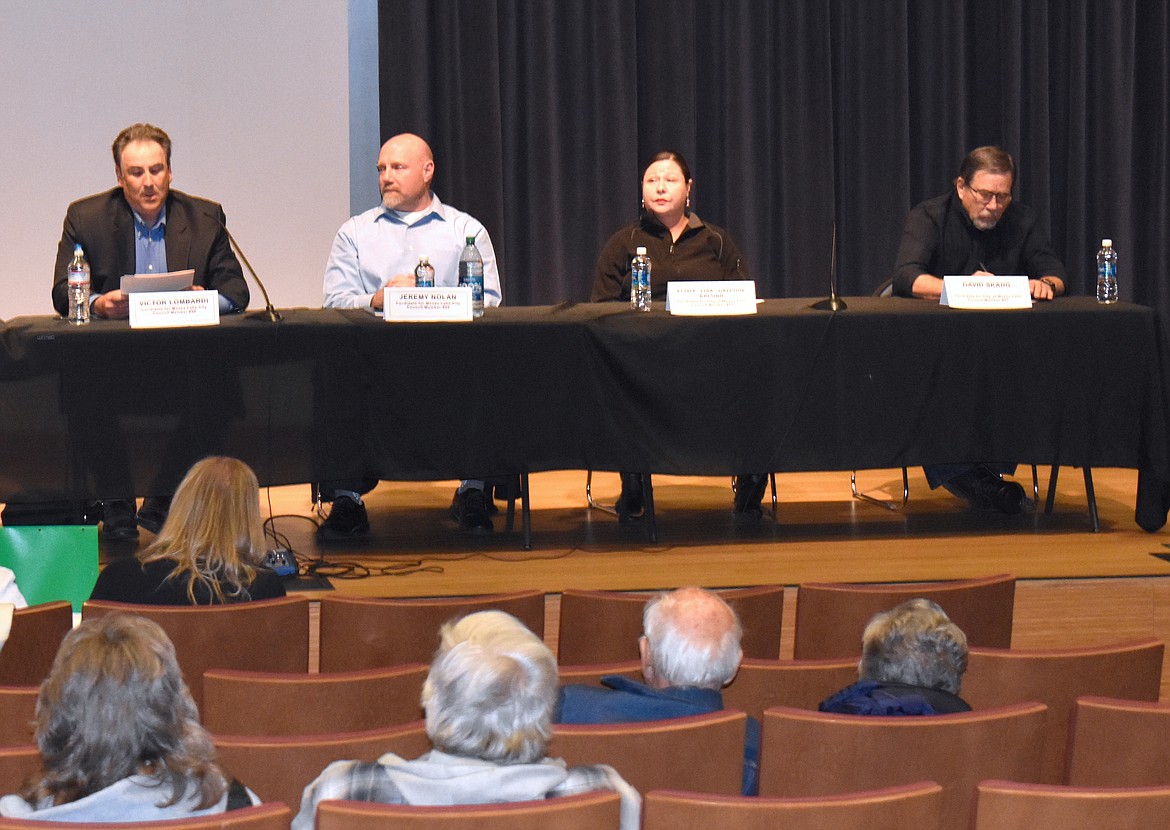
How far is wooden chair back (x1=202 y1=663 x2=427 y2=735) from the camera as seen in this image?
2189 mm

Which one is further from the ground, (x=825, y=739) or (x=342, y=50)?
(x=342, y=50)

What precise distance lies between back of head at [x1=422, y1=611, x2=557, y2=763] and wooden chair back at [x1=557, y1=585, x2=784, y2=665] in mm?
1132

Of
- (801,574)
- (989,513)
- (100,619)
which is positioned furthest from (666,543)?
(100,619)

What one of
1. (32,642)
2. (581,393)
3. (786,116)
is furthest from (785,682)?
(786,116)

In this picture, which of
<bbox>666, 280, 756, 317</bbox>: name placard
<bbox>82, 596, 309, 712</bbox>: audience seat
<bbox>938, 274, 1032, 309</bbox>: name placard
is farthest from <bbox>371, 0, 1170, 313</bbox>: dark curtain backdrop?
<bbox>82, 596, 309, 712</bbox>: audience seat

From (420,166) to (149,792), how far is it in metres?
3.75

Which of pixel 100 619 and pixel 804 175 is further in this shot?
pixel 804 175

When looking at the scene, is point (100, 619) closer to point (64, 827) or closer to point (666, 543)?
point (64, 827)

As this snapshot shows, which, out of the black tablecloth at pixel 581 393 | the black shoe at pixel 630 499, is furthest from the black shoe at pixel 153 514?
the black shoe at pixel 630 499

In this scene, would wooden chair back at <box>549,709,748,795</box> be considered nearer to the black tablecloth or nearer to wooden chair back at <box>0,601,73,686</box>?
wooden chair back at <box>0,601,73,686</box>

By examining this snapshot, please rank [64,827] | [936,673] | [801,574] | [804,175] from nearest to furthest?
[64,827]
[936,673]
[801,574]
[804,175]

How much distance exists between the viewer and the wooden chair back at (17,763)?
70.9 inches

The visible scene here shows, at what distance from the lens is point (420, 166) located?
5.11 m

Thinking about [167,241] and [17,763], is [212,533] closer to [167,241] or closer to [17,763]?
[17,763]
